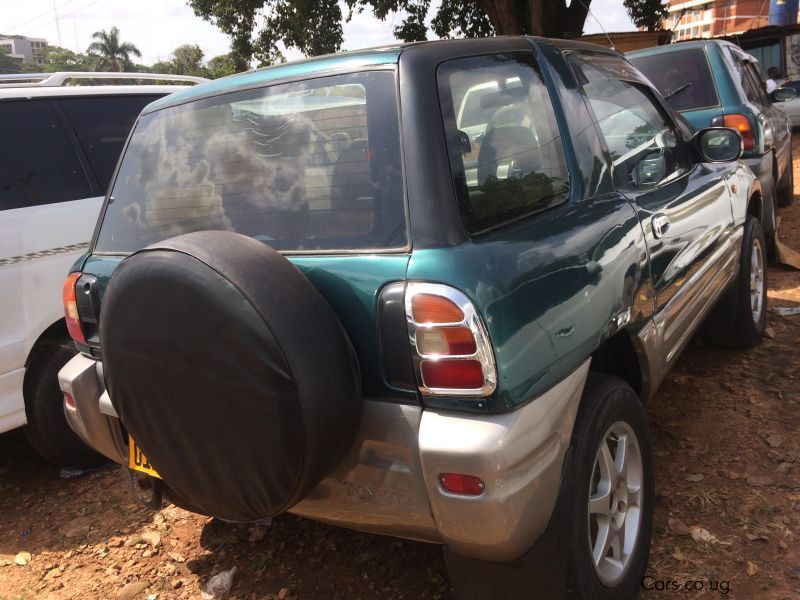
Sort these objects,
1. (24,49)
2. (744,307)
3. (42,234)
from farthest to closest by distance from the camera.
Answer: (24,49), (744,307), (42,234)

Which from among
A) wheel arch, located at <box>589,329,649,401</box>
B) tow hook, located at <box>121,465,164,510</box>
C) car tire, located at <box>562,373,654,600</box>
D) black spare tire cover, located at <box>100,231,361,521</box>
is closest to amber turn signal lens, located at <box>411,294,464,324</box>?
black spare tire cover, located at <box>100,231,361,521</box>

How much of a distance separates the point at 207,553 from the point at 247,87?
5.96 feet

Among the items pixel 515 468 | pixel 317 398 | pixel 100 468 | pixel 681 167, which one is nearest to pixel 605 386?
pixel 515 468

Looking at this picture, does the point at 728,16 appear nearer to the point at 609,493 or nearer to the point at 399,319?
the point at 609,493

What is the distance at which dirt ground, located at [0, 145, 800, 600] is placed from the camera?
2.46 meters

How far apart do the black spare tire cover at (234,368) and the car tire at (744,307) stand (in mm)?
2881

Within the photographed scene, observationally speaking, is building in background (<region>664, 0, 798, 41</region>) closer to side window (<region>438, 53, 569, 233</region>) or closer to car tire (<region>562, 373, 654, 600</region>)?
side window (<region>438, 53, 569, 233</region>)

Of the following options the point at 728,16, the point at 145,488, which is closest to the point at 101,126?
the point at 145,488

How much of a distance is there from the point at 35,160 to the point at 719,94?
15.3 feet

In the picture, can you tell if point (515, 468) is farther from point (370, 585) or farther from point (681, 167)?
point (681, 167)

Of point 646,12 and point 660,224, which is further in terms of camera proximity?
point 646,12

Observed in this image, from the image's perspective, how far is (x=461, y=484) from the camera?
67.0 inches

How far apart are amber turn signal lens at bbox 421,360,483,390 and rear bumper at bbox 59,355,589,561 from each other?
0.07 meters

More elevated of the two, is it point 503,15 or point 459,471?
point 503,15
